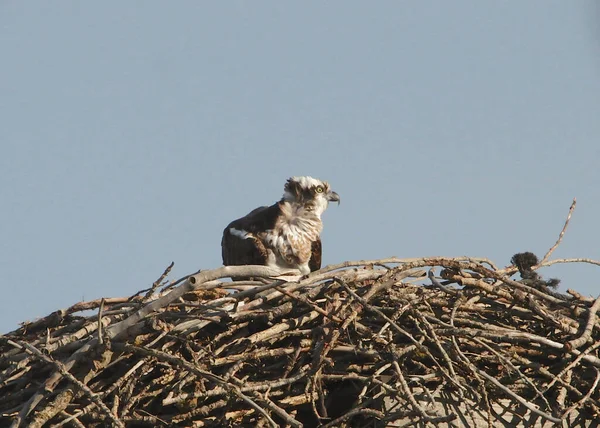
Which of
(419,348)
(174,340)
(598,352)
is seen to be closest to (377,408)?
(419,348)

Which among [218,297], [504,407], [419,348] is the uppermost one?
[218,297]

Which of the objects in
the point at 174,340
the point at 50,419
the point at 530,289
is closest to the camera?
the point at 50,419

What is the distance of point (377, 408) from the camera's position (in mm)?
5863

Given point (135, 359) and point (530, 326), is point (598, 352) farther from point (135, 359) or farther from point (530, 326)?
point (135, 359)

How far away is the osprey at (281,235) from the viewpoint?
27.3 ft

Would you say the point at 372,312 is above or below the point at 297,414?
above

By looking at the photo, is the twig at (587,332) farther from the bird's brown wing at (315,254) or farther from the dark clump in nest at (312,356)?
the bird's brown wing at (315,254)

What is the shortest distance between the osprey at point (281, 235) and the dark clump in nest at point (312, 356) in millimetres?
1837

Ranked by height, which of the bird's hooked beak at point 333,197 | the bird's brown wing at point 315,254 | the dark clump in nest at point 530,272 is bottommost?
the dark clump in nest at point 530,272

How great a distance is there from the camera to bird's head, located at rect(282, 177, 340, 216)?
9.04 meters

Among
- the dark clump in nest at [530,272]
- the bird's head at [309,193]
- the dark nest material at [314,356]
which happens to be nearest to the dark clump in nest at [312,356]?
the dark nest material at [314,356]

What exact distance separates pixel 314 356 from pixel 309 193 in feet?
11.2

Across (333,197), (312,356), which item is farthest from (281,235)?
(312,356)

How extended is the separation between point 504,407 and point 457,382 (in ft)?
1.70
